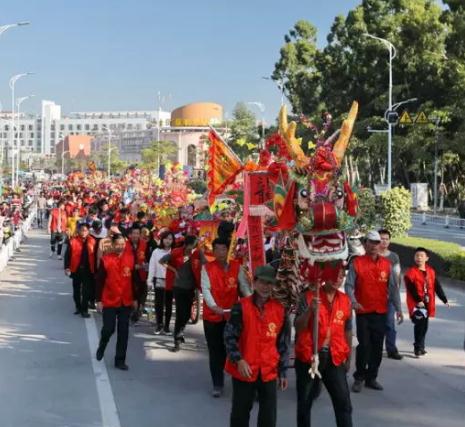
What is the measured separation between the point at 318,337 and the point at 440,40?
39.6 m

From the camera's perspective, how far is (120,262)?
9.41 meters

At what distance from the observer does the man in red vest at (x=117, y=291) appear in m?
9.37

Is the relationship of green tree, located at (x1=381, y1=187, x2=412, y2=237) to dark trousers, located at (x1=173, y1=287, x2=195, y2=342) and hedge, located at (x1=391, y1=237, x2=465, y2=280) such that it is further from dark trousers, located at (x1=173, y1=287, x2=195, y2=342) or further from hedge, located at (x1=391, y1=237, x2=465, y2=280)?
dark trousers, located at (x1=173, y1=287, x2=195, y2=342)

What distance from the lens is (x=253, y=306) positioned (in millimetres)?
5891

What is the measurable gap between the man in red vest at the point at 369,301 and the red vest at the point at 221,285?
117 centimetres

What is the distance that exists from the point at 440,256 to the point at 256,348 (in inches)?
524

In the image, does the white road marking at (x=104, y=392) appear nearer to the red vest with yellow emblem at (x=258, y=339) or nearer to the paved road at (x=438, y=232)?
the red vest with yellow emblem at (x=258, y=339)

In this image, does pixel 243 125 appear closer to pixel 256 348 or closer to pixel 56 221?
pixel 56 221

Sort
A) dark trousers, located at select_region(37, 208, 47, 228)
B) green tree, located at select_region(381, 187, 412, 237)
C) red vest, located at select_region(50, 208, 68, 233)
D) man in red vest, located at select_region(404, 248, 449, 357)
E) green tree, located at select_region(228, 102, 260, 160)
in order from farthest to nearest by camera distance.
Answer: green tree, located at select_region(228, 102, 260, 160)
dark trousers, located at select_region(37, 208, 47, 228)
red vest, located at select_region(50, 208, 68, 233)
green tree, located at select_region(381, 187, 412, 237)
man in red vest, located at select_region(404, 248, 449, 357)

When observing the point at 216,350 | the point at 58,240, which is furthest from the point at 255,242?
the point at 58,240

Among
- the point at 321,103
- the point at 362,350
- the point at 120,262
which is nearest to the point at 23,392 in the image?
the point at 120,262

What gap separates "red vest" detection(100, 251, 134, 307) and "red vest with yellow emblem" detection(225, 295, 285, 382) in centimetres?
366

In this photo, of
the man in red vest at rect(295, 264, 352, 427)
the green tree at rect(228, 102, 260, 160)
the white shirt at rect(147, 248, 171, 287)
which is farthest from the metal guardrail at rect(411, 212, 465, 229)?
the man in red vest at rect(295, 264, 352, 427)

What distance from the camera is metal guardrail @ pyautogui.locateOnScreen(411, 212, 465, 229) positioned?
135 ft
